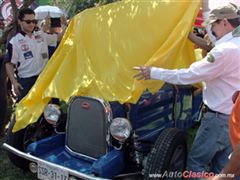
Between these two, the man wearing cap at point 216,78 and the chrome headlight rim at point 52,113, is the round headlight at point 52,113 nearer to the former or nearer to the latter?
the chrome headlight rim at point 52,113

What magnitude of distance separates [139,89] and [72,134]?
105cm

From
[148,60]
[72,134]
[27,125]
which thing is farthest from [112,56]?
[27,125]

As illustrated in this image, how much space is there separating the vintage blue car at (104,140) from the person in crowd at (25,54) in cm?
93

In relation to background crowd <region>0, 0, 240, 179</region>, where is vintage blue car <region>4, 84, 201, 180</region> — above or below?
below

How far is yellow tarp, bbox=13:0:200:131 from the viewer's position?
135 inches

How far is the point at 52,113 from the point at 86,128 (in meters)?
0.48

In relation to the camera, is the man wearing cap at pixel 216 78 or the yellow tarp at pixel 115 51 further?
the yellow tarp at pixel 115 51

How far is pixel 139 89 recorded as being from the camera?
3.26 meters

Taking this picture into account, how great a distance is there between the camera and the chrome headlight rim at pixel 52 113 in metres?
3.91

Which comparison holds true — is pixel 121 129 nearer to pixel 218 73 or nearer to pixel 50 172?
pixel 50 172

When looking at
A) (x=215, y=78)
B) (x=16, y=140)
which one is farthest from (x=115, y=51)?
(x=16, y=140)

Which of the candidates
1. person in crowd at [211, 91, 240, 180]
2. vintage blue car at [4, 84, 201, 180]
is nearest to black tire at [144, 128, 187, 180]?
vintage blue car at [4, 84, 201, 180]

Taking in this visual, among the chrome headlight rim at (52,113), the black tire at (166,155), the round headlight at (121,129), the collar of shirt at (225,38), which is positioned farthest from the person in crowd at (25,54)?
the collar of shirt at (225,38)

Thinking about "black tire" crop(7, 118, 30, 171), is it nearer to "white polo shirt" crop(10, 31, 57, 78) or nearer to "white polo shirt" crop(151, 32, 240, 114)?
"white polo shirt" crop(10, 31, 57, 78)
